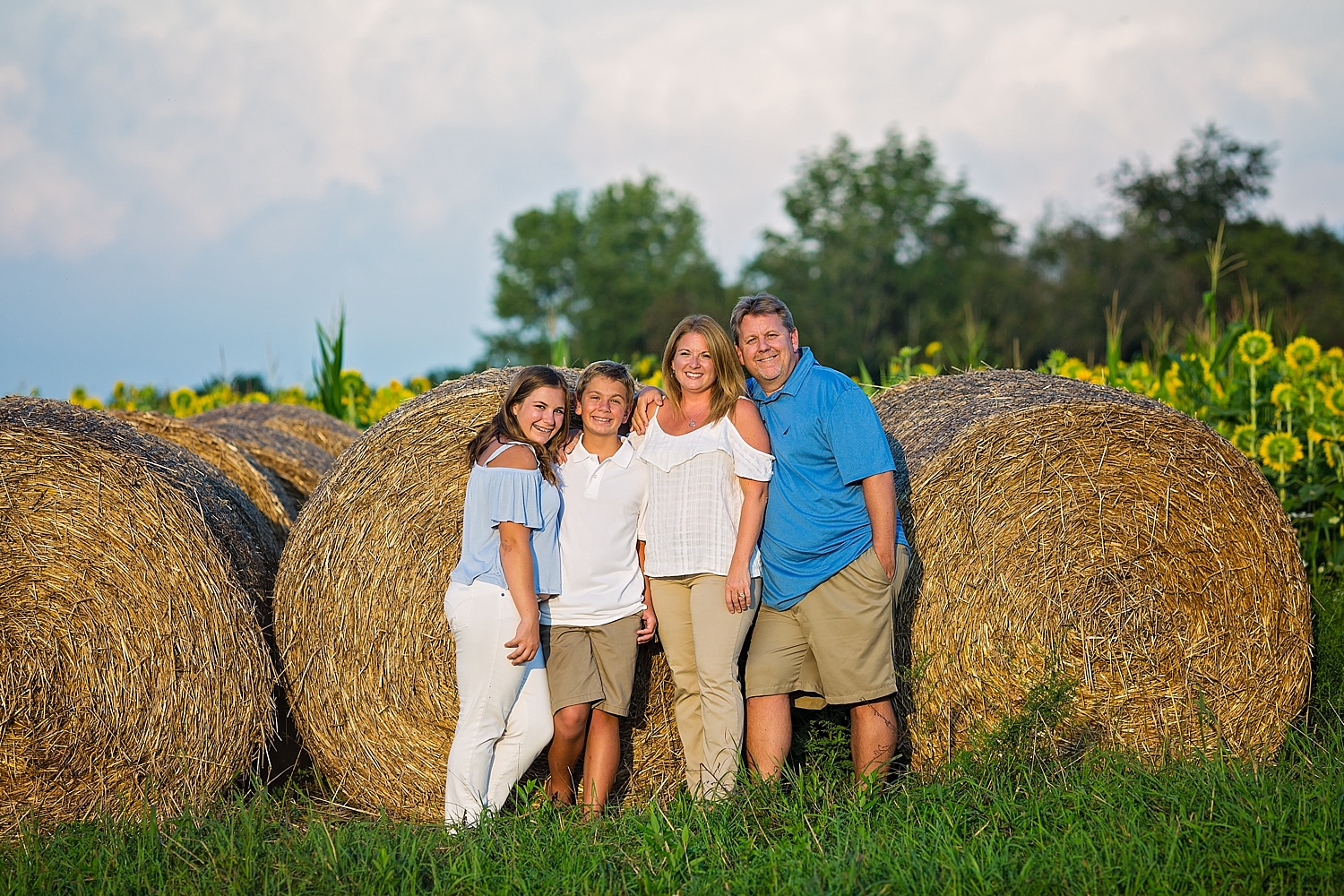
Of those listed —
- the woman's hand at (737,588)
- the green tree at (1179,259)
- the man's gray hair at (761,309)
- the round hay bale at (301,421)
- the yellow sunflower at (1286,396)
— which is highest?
the green tree at (1179,259)

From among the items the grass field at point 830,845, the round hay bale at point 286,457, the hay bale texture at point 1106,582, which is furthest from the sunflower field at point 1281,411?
the round hay bale at point 286,457

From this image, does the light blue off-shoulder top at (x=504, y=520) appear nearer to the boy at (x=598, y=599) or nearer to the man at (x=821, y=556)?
the boy at (x=598, y=599)

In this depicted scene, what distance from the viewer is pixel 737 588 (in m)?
4.44

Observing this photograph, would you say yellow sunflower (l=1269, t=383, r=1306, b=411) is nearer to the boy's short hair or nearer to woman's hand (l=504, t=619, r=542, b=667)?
the boy's short hair

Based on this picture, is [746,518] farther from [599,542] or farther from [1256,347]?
[1256,347]

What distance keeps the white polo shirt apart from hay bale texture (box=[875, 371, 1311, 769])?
131 centimetres

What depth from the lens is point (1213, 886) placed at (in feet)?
11.4

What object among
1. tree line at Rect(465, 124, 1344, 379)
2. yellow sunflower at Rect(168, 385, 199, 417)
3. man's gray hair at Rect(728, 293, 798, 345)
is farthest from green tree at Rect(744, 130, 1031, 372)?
man's gray hair at Rect(728, 293, 798, 345)

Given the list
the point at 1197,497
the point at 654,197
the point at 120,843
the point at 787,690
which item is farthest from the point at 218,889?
the point at 654,197

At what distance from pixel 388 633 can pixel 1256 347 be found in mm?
5804

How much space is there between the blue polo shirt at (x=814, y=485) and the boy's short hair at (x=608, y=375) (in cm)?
62

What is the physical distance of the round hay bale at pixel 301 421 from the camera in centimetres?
898

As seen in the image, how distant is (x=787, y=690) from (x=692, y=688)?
40 cm

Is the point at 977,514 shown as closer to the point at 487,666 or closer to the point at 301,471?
the point at 487,666
